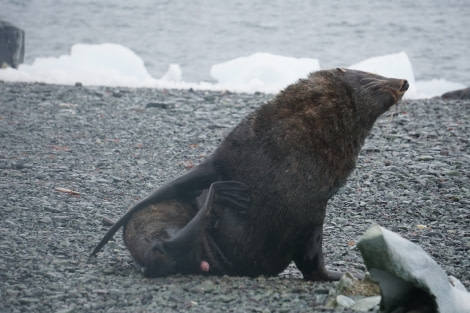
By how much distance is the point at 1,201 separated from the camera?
18.2 feet

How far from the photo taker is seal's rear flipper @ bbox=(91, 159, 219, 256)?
14.1ft

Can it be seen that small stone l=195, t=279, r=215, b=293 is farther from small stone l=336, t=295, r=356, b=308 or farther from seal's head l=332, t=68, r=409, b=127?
seal's head l=332, t=68, r=409, b=127

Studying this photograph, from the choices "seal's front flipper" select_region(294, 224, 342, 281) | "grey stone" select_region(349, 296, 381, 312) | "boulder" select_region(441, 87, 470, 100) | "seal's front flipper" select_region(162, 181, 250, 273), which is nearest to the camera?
"grey stone" select_region(349, 296, 381, 312)

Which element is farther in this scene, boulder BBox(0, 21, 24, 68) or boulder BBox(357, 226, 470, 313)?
boulder BBox(0, 21, 24, 68)

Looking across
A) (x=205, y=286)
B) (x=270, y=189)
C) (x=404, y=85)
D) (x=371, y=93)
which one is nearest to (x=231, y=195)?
(x=270, y=189)

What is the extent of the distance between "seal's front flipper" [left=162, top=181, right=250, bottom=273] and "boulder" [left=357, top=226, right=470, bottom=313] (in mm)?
873

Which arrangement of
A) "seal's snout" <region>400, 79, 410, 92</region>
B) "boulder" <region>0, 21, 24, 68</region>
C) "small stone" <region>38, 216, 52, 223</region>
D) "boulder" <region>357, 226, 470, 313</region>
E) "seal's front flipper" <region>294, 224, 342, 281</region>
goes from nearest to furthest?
1. "boulder" <region>357, 226, 470, 313</region>
2. "seal's front flipper" <region>294, 224, 342, 281</region>
3. "seal's snout" <region>400, 79, 410, 92</region>
4. "small stone" <region>38, 216, 52, 223</region>
5. "boulder" <region>0, 21, 24, 68</region>

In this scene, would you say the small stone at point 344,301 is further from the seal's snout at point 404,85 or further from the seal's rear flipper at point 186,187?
the seal's snout at point 404,85

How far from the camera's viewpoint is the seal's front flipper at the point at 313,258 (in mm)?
4270

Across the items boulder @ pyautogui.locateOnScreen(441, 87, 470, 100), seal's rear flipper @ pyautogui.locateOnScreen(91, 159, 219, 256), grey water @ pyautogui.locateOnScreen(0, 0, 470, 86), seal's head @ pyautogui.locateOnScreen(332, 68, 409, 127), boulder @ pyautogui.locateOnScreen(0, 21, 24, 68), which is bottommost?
grey water @ pyautogui.locateOnScreen(0, 0, 470, 86)

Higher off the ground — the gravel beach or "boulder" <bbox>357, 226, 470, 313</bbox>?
"boulder" <bbox>357, 226, 470, 313</bbox>

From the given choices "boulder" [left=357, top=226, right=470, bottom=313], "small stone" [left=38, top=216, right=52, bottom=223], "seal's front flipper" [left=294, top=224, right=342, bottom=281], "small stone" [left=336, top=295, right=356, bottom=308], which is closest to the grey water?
"small stone" [left=38, top=216, right=52, bottom=223]

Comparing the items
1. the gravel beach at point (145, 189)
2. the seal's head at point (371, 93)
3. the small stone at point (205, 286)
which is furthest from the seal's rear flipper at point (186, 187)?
the seal's head at point (371, 93)

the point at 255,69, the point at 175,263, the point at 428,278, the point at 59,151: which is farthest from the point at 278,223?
the point at 255,69
